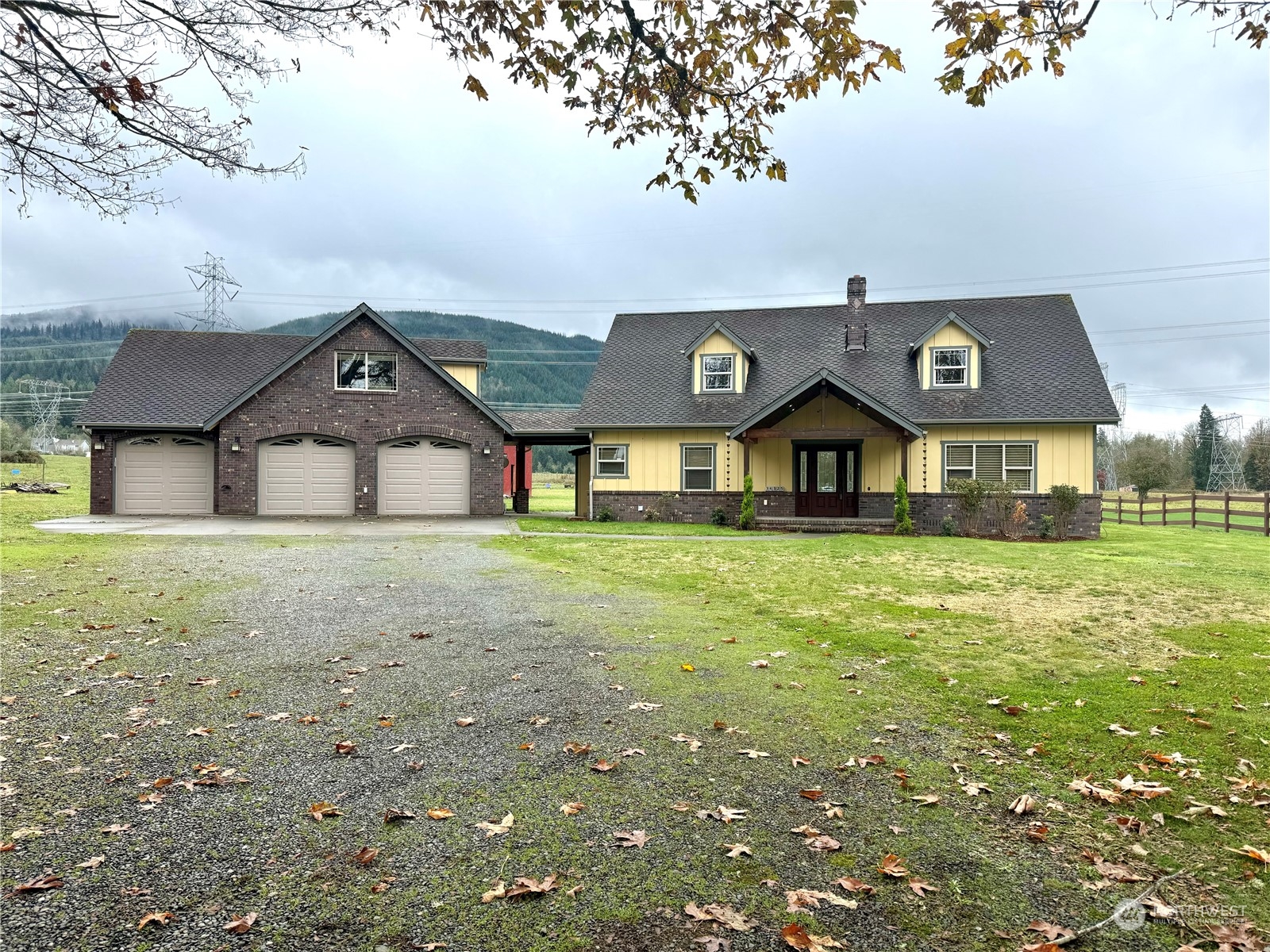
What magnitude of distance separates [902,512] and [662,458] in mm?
7615

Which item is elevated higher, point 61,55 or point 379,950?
point 61,55

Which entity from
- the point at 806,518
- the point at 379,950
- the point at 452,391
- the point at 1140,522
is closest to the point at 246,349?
the point at 452,391

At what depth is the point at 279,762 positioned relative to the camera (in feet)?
14.4

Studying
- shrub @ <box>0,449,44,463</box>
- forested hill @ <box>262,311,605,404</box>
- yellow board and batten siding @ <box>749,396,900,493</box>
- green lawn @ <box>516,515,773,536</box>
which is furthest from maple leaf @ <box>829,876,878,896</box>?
forested hill @ <box>262,311,605,404</box>

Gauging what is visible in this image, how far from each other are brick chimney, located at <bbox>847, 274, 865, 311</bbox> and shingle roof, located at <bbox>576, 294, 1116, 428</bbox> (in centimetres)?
40

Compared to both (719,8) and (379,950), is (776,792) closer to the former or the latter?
(379,950)

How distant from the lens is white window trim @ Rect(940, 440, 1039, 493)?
21.9 m

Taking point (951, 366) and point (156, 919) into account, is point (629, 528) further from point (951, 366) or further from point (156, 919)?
point (156, 919)

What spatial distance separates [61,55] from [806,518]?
803 inches

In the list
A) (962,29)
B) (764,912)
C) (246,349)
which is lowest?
(764,912)

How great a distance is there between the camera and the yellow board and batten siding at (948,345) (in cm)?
2336

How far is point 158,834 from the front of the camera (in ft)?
11.7

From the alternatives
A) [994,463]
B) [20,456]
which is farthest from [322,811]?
[20,456]

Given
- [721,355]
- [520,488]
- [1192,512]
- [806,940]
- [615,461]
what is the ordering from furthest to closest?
[520,488] < [721,355] < [1192,512] < [615,461] < [806,940]
